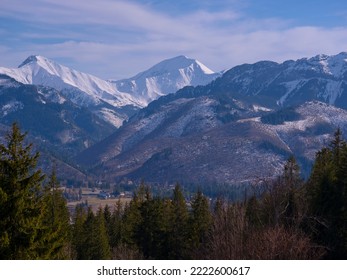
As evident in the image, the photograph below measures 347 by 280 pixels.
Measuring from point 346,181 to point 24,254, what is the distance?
99.3ft

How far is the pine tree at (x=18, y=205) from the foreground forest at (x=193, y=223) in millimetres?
53

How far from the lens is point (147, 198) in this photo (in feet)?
215

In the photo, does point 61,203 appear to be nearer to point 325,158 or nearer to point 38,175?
point 325,158

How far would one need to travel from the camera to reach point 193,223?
67.1 m

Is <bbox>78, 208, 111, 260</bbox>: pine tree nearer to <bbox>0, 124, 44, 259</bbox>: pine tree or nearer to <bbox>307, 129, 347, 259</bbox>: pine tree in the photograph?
<bbox>307, 129, 347, 259</bbox>: pine tree

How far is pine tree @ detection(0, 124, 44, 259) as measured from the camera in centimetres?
2856

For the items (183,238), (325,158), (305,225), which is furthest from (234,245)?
(325,158)

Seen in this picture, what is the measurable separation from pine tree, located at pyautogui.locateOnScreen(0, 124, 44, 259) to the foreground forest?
53mm

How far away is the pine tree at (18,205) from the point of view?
1125 inches

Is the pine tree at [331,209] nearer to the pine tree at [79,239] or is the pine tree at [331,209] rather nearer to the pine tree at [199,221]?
the pine tree at [199,221]

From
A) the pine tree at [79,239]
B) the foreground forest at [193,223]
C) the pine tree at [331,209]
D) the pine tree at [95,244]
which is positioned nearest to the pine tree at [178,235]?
the foreground forest at [193,223]

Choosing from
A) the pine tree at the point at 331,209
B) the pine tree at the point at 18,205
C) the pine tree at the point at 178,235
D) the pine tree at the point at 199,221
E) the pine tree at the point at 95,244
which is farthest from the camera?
the pine tree at the point at 95,244
